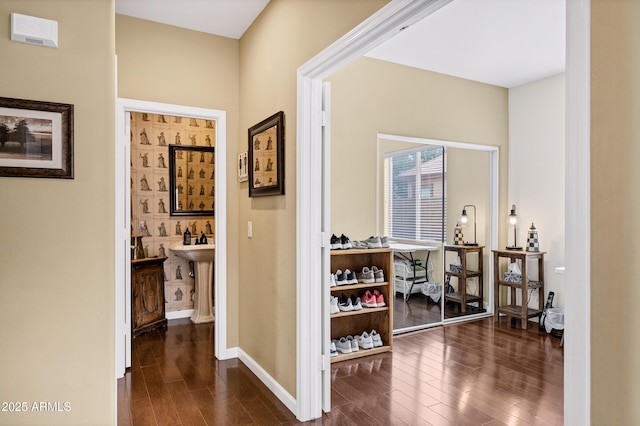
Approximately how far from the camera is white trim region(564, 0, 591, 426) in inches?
41.7

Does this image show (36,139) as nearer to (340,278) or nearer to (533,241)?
→ (340,278)

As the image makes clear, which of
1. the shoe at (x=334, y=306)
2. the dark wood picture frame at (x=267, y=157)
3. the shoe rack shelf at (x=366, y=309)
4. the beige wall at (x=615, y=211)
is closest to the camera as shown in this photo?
the beige wall at (x=615, y=211)

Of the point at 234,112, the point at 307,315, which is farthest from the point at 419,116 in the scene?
the point at 307,315

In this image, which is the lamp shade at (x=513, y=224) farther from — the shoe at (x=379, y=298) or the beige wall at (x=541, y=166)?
the shoe at (x=379, y=298)

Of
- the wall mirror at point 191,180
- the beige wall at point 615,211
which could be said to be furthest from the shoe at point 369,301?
the beige wall at point 615,211

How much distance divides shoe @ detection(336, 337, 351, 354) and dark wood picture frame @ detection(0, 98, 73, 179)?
2558mm

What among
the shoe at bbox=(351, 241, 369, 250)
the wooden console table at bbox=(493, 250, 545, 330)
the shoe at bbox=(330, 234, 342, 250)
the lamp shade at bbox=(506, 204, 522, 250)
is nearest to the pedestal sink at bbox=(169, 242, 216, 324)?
the shoe at bbox=(330, 234, 342, 250)

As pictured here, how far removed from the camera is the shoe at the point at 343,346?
11.7ft

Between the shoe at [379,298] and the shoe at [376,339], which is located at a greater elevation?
the shoe at [379,298]

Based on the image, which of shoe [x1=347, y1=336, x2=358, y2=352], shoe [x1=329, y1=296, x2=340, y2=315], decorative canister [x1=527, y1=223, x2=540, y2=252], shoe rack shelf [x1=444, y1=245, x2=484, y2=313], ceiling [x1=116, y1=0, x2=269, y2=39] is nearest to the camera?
ceiling [x1=116, y1=0, x2=269, y2=39]

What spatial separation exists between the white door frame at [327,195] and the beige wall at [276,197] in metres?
0.12

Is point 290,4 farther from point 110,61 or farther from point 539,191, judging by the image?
point 539,191

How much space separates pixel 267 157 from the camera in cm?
300

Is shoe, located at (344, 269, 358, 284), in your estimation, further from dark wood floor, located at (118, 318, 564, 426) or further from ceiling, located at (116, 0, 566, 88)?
ceiling, located at (116, 0, 566, 88)
